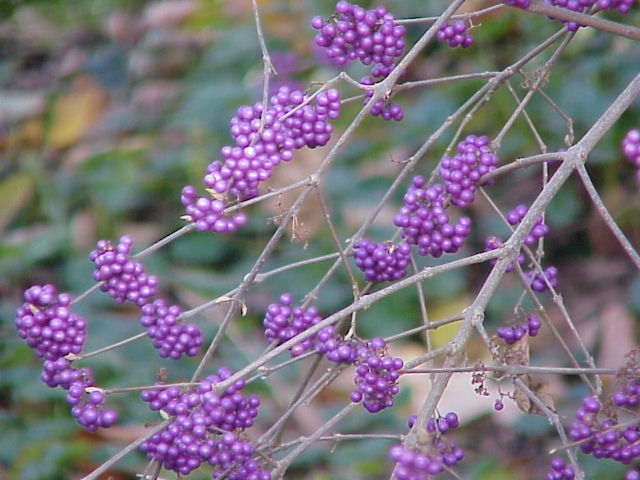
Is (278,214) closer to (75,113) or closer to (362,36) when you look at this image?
(362,36)

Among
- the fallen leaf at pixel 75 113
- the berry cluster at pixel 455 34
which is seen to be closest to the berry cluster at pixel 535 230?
the berry cluster at pixel 455 34

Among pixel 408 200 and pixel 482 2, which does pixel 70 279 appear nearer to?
pixel 482 2

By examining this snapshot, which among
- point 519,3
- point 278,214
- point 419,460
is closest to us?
point 419,460

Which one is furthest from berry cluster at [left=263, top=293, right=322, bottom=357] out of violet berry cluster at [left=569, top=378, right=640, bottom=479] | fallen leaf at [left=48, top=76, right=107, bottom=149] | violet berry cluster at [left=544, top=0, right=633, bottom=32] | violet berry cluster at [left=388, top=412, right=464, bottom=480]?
fallen leaf at [left=48, top=76, right=107, bottom=149]

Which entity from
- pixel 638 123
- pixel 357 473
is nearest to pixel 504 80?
pixel 357 473

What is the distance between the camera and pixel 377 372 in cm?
83

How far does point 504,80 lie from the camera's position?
1053mm

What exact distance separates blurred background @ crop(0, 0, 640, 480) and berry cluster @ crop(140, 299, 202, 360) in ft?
2.55

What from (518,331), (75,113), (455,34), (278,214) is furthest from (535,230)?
(75,113)

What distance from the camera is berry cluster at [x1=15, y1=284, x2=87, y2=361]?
904 mm

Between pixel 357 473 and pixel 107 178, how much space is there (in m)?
1.11

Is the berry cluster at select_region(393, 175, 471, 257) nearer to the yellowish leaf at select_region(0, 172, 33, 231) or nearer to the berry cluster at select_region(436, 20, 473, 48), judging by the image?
the berry cluster at select_region(436, 20, 473, 48)

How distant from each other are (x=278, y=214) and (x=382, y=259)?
0.80 m

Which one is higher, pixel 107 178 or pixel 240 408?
pixel 240 408
